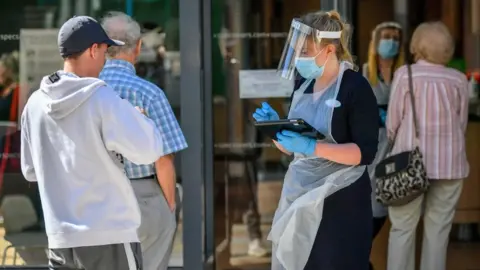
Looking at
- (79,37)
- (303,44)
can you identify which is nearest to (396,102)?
(303,44)

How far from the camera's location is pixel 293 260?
355 cm

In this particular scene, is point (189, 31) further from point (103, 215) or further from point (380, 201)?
point (103, 215)

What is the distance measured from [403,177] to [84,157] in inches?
87.7

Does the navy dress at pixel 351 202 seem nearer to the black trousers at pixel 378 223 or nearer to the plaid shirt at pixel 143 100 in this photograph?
the plaid shirt at pixel 143 100

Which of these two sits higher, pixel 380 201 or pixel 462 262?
pixel 380 201

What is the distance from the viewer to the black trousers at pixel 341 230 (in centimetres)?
348

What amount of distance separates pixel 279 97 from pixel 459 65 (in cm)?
210

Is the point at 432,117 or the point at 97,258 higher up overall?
the point at 432,117

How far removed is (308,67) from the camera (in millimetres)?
3541

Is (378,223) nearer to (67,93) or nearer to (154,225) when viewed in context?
(154,225)

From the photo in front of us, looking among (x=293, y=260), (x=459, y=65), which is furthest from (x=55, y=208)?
(x=459, y=65)

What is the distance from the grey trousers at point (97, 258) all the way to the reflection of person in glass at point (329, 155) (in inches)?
29.3

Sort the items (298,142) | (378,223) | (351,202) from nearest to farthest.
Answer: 1. (298,142)
2. (351,202)
3. (378,223)

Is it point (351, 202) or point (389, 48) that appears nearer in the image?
point (351, 202)
